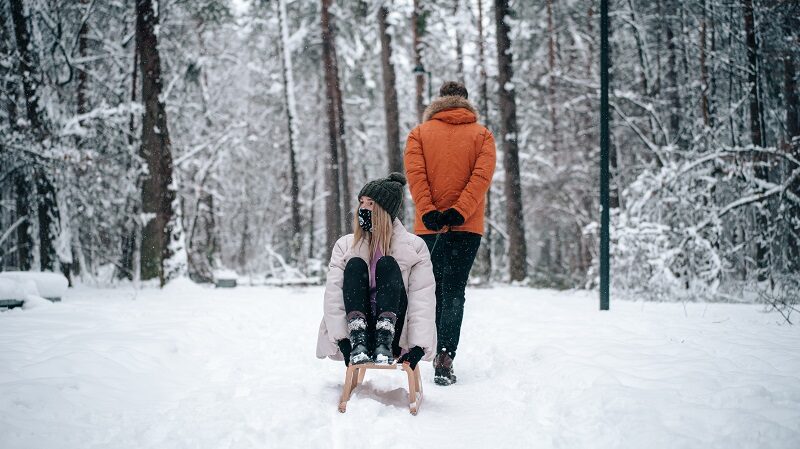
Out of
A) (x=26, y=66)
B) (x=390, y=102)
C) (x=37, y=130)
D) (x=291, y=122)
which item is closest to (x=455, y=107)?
(x=37, y=130)

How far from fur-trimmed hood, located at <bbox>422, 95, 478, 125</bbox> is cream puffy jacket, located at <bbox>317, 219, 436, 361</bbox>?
117 centimetres

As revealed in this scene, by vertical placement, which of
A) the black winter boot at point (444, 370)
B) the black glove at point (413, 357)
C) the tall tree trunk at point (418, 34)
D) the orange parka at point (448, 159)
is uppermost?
the tall tree trunk at point (418, 34)

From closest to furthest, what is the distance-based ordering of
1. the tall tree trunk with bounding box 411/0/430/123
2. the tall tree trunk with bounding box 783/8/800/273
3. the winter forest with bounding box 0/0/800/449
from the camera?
the winter forest with bounding box 0/0/800/449 → the tall tree trunk with bounding box 783/8/800/273 → the tall tree trunk with bounding box 411/0/430/123

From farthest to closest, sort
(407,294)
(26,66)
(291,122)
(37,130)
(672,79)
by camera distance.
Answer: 1. (291,122)
2. (672,79)
3. (26,66)
4. (37,130)
5. (407,294)

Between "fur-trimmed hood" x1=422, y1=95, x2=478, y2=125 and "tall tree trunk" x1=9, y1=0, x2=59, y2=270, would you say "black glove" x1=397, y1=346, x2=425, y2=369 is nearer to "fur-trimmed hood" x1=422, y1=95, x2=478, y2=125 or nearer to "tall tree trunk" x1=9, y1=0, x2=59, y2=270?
"fur-trimmed hood" x1=422, y1=95, x2=478, y2=125

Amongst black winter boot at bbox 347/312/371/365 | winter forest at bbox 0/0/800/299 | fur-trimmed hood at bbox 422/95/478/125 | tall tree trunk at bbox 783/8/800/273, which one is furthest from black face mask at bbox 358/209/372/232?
tall tree trunk at bbox 783/8/800/273

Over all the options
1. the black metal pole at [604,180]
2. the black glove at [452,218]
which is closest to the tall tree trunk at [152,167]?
the black glove at [452,218]

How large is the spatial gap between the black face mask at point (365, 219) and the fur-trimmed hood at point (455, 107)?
3.72 feet

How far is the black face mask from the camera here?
3.31 m

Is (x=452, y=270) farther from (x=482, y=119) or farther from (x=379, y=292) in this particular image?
(x=482, y=119)

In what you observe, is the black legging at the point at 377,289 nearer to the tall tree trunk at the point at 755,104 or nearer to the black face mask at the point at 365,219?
the black face mask at the point at 365,219

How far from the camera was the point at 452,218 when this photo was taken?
3.74 m

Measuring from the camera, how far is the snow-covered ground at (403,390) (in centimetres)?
253

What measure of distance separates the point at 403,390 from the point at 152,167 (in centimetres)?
806
